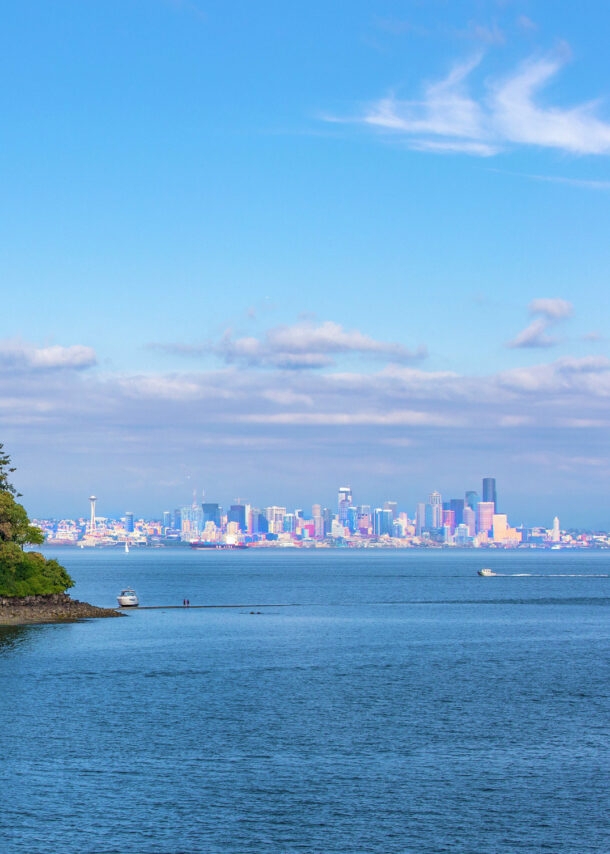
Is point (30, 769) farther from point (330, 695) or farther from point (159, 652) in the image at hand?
point (159, 652)

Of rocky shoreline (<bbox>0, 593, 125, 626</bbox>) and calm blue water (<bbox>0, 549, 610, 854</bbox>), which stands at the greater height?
rocky shoreline (<bbox>0, 593, 125, 626</bbox>)

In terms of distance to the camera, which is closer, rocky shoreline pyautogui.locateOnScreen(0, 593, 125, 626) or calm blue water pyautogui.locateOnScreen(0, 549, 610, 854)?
calm blue water pyautogui.locateOnScreen(0, 549, 610, 854)

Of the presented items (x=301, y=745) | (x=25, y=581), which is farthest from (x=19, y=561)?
(x=301, y=745)

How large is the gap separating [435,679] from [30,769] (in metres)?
40.3

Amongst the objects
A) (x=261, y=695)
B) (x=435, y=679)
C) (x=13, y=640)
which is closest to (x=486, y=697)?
(x=435, y=679)

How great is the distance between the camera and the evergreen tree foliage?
5103 inches

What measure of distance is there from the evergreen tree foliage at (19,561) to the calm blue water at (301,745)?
15.8m

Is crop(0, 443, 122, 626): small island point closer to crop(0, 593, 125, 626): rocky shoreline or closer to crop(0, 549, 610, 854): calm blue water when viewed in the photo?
crop(0, 593, 125, 626): rocky shoreline

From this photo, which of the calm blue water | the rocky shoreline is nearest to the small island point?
the rocky shoreline

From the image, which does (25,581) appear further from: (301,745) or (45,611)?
(301,745)

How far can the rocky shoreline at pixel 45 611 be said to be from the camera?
129 meters

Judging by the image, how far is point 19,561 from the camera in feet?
421

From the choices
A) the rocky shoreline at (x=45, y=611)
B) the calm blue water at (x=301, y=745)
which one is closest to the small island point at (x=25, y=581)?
the rocky shoreline at (x=45, y=611)

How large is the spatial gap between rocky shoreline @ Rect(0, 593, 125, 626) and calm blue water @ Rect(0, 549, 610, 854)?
1377 centimetres
